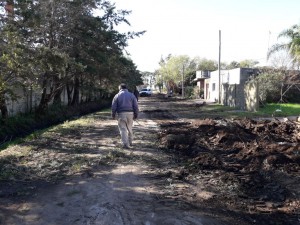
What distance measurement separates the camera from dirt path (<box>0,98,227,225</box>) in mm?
5727

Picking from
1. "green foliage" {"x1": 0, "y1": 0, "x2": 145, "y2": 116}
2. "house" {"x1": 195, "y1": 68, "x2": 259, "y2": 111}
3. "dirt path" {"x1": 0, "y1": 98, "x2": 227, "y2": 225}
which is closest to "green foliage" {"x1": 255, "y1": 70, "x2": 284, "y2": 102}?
"house" {"x1": 195, "y1": 68, "x2": 259, "y2": 111}

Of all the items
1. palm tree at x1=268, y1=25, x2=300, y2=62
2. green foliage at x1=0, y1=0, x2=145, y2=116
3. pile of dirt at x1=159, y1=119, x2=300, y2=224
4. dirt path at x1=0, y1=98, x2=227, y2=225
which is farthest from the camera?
palm tree at x1=268, y1=25, x2=300, y2=62

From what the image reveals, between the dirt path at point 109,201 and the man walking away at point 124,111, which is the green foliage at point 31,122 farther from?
the dirt path at point 109,201

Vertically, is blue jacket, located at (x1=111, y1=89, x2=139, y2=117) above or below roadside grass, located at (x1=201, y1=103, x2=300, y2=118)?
above

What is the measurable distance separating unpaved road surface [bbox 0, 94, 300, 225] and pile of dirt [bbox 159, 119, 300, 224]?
2 cm

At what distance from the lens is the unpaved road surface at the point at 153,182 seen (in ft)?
19.4

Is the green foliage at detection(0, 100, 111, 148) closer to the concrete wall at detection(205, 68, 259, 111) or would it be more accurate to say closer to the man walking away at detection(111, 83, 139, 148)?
the man walking away at detection(111, 83, 139, 148)

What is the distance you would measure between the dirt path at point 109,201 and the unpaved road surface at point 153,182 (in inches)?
0.5

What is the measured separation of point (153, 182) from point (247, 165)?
263cm

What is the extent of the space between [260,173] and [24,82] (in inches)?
446

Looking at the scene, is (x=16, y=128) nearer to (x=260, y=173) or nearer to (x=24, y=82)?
(x=24, y=82)

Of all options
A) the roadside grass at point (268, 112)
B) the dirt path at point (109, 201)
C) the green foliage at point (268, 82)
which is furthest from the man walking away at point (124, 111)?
the green foliage at point (268, 82)

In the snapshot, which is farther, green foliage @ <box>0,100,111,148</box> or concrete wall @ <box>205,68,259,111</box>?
concrete wall @ <box>205,68,259,111</box>

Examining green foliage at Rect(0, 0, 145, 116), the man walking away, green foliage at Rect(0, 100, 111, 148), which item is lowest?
green foliage at Rect(0, 100, 111, 148)
